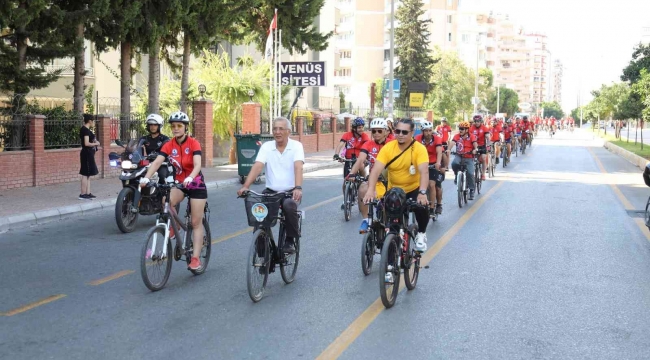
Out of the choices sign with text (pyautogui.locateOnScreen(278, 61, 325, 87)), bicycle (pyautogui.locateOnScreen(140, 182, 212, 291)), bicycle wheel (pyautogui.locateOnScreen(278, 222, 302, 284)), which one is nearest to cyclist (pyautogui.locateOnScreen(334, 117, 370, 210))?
bicycle wheel (pyautogui.locateOnScreen(278, 222, 302, 284))

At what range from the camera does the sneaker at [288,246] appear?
26.8 ft

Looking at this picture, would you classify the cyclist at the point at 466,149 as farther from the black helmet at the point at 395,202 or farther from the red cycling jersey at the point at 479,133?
the black helmet at the point at 395,202

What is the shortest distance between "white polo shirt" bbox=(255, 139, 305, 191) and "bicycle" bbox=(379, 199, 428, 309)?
115 centimetres

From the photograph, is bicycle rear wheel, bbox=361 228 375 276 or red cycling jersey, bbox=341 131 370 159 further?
red cycling jersey, bbox=341 131 370 159

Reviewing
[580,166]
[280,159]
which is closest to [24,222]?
[280,159]

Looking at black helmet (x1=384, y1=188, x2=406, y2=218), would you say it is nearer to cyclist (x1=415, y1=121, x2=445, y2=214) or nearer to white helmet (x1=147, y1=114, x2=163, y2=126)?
white helmet (x1=147, y1=114, x2=163, y2=126)

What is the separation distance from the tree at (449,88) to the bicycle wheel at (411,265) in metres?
71.9

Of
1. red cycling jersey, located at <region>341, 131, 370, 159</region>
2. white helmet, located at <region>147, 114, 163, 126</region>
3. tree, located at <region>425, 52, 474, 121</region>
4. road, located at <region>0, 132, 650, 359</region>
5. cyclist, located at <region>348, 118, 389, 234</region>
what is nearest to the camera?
road, located at <region>0, 132, 650, 359</region>

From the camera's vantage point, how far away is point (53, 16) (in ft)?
63.3

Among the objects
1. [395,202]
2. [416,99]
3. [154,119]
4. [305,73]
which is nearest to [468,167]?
[154,119]

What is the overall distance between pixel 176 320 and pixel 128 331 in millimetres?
496

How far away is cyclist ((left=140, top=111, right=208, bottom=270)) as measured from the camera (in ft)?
27.6

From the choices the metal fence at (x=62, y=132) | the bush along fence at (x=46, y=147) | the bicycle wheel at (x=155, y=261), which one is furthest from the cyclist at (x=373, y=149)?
the metal fence at (x=62, y=132)

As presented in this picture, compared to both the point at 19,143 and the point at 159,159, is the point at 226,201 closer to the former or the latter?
the point at 19,143
